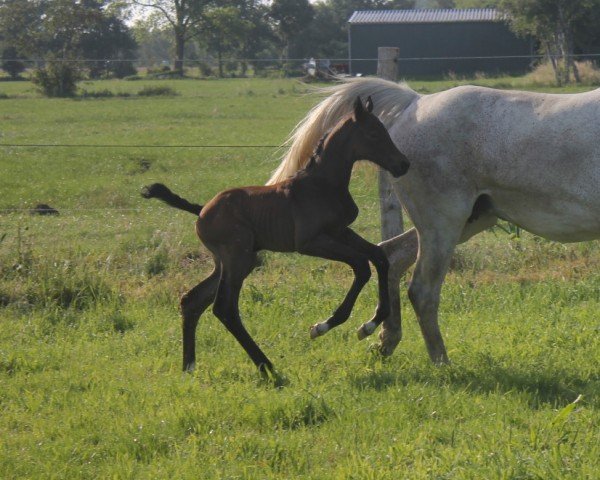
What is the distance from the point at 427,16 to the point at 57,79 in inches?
1023

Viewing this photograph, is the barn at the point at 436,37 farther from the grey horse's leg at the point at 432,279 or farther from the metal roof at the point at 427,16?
the grey horse's leg at the point at 432,279

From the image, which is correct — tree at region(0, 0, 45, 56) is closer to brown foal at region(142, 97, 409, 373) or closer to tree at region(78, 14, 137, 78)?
tree at region(78, 14, 137, 78)

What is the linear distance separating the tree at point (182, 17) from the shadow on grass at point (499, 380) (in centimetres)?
5992

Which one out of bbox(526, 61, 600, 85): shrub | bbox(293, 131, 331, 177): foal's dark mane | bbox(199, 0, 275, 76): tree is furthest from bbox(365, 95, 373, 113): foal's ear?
bbox(199, 0, 275, 76): tree

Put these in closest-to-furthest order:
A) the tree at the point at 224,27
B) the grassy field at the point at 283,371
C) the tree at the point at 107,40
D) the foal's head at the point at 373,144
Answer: the grassy field at the point at 283,371 < the foal's head at the point at 373,144 < the tree at the point at 224,27 < the tree at the point at 107,40

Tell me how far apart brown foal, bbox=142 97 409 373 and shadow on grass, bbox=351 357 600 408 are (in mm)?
396

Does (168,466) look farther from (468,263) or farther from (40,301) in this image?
(468,263)

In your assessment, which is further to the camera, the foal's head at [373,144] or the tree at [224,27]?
the tree at [224,27]

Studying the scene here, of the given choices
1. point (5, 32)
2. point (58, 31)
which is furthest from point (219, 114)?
point (5, 32)

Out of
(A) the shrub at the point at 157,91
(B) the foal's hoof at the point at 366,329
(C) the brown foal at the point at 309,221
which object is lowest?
(B) the foal's hoof at the point at 366,329

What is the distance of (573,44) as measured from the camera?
139 feet

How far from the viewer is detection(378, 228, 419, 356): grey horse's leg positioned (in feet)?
20.7

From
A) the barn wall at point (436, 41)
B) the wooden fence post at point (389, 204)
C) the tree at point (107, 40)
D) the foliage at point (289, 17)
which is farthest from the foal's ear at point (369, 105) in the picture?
the foliage at point (289, 17)

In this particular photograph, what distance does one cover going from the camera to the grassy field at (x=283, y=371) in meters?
4.43
